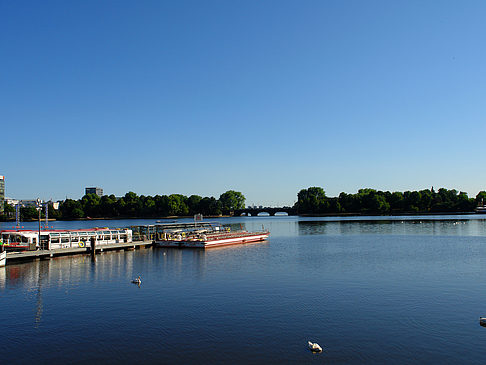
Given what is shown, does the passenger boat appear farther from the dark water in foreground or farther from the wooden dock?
the dark water in foreground

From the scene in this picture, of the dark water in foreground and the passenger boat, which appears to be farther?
the passenger boat

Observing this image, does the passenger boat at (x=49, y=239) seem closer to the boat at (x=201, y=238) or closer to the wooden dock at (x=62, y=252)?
the wooden dock at (x=62, y=252)

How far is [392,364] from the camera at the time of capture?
918 inches

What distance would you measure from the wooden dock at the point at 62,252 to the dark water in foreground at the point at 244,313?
115 inches

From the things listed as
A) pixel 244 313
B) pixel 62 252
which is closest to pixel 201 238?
pixel 62 252

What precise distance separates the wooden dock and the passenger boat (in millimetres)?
1840

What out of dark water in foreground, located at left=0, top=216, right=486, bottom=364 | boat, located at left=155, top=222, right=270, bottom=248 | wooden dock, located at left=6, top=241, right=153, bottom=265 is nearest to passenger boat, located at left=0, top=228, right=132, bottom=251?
wooden dock, located at left=6, top=241, right=153, bottom=265

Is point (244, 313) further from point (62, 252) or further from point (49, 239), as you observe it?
point (49, 239)

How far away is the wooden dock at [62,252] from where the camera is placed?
6175 centimetres

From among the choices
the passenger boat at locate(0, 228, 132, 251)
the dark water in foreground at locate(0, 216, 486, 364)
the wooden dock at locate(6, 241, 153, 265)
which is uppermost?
the passenger boat at locate(0, 228, 132, 251)

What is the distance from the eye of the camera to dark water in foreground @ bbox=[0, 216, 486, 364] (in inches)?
994

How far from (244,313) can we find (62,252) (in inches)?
1786

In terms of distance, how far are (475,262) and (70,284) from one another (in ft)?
180

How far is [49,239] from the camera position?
2751 inches
